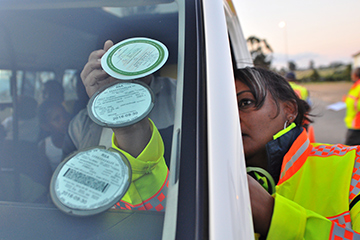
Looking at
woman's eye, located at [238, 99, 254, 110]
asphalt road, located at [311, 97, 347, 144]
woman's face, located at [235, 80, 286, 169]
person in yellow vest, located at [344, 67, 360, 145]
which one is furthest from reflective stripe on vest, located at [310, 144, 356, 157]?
asphalt road, located at [311, 97, 347, 144]

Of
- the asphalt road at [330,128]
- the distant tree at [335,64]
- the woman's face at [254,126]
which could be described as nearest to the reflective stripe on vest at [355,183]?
the woman's face at [254,126]

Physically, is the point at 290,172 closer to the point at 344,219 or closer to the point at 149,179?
the point at 344,219

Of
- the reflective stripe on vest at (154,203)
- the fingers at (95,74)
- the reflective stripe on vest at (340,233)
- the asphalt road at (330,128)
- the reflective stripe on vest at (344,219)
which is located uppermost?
the fingers at (95,74)

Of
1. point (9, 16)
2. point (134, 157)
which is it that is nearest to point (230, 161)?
point (134, 157)

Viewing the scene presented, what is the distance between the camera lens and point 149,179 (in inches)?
28.5

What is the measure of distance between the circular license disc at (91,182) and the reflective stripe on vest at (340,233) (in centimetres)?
71

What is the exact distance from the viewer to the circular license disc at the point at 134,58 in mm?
796

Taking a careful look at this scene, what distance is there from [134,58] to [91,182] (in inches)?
15.6

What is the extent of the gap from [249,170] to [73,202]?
32.2 inches

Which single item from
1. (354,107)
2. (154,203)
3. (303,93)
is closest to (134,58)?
(154,203)

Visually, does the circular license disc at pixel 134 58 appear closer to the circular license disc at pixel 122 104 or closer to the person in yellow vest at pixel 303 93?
the circular license disc at pixel 122 104

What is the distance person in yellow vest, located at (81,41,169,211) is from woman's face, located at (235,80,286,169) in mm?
798

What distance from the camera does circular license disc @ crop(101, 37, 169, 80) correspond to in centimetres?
80

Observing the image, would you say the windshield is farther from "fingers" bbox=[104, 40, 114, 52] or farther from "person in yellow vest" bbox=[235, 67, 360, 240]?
"person in yellow vest" bbox=[235, 67, 360, 240]
